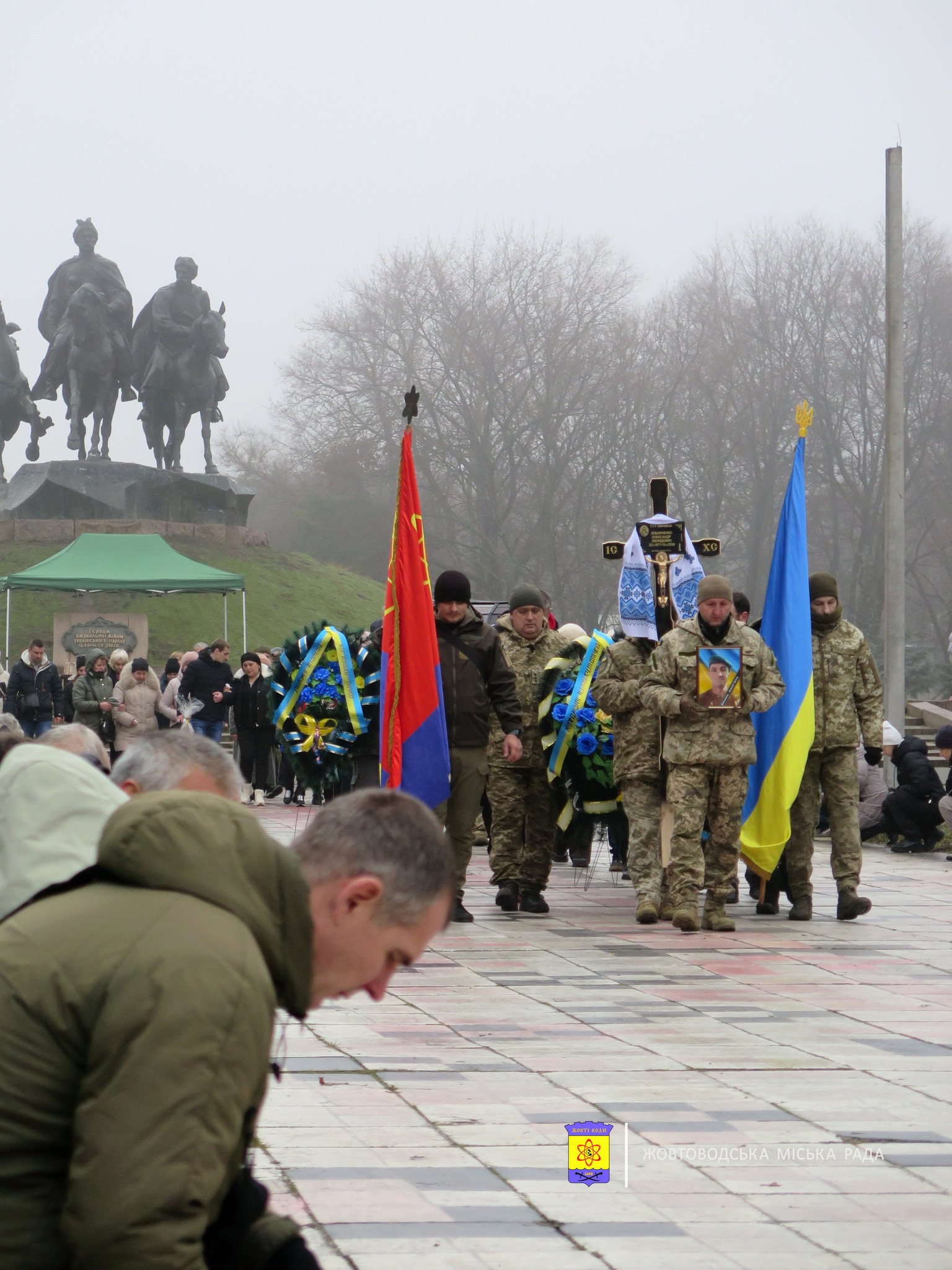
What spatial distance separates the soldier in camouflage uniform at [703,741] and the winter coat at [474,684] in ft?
3.05

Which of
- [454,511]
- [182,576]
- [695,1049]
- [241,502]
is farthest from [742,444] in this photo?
[695,1049]

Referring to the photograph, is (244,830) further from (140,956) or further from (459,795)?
(459,795)

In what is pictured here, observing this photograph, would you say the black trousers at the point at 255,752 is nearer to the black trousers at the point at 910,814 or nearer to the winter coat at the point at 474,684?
the black trousers at the point at 910,814

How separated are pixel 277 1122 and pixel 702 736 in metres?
4.97

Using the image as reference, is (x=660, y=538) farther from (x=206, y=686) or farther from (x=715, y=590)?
(x=206, y=686)

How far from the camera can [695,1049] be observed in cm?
647

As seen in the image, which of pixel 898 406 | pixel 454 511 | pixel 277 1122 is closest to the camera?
pixel 277 1122

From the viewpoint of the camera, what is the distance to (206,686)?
18641 mm

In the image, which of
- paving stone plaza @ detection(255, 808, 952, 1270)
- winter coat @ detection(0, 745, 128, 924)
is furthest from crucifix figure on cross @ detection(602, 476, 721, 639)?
winter coat @ detection(0, 745, 128, 924)

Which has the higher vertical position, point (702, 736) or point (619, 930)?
point (702, 736)

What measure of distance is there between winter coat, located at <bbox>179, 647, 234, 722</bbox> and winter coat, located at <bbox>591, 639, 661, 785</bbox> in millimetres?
8837

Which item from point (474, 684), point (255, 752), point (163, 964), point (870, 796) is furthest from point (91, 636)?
point (163, 964)

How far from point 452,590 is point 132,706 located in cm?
835

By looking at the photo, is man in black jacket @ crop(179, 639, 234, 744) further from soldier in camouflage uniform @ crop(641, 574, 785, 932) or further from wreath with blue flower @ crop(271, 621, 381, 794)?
soldier in camouflage uniform @ crop(641, 574, 785, 932)
